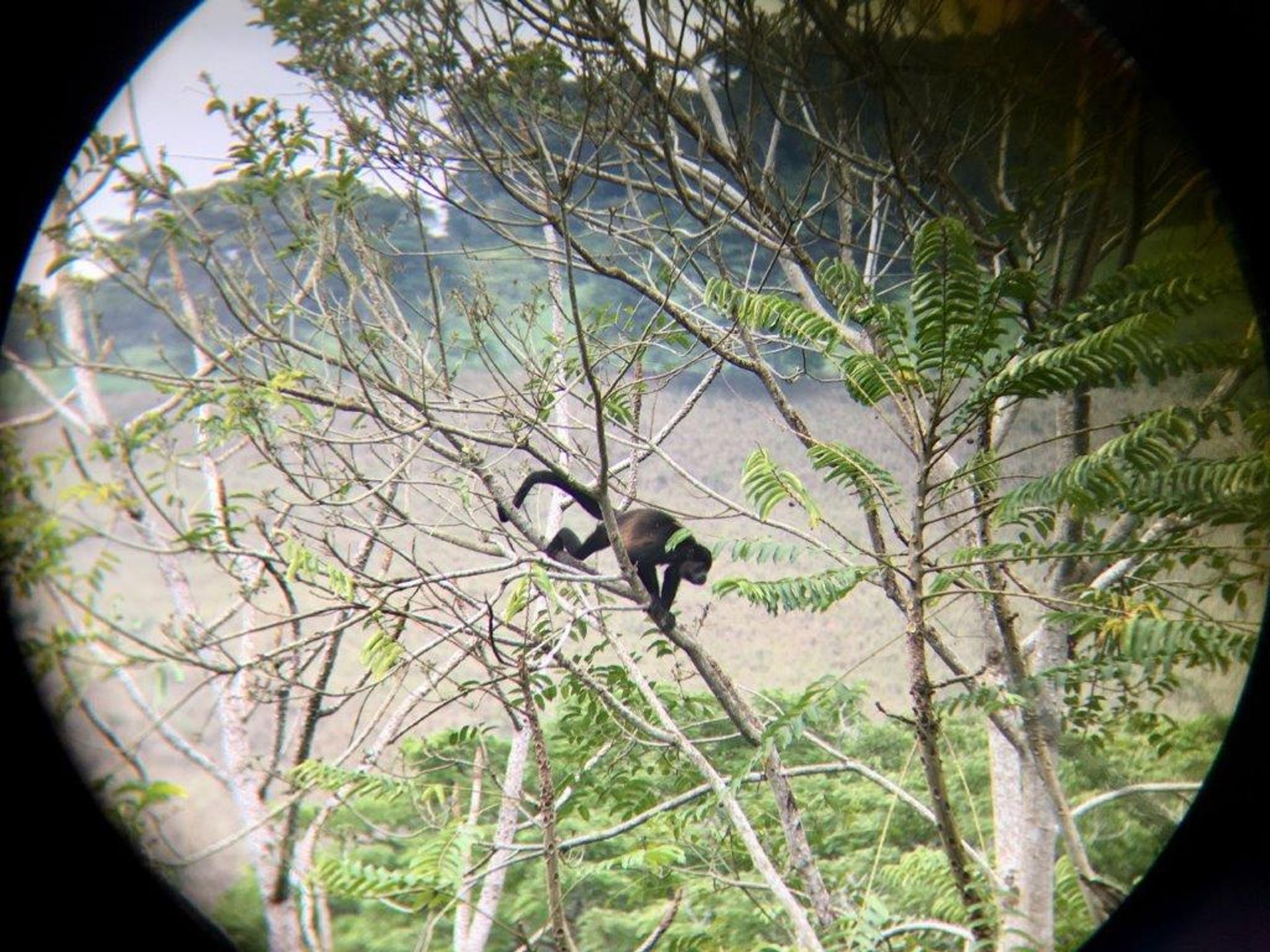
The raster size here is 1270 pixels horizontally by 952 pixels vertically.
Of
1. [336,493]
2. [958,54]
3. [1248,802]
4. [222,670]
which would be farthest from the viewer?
[958,54]

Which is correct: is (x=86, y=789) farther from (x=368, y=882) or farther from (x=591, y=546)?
(x=591, y=546)

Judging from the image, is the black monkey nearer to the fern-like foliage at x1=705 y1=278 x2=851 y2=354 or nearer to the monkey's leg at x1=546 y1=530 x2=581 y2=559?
the monkey's leg at x1=546 y1=530 x2=581 y2=559

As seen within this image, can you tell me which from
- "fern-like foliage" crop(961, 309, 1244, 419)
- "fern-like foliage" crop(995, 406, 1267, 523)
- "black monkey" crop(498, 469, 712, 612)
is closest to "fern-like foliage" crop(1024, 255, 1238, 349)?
"fern-like foliage" crop(961, 309, 1244, 419)

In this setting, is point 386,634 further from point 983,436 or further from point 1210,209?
point 1210,209

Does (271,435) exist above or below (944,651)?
above

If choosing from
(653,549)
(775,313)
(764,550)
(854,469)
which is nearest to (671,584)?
(653,549)

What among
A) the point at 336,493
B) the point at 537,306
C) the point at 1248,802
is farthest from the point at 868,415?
the point at 336,493

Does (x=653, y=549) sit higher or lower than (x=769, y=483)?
lower
